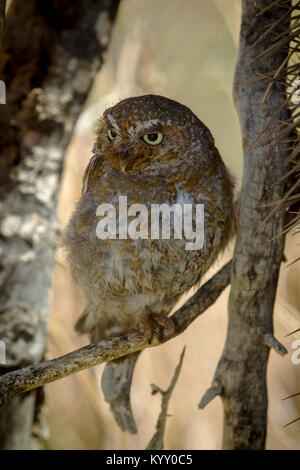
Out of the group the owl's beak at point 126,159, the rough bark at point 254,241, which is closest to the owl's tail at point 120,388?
the rough bark at point 254,241

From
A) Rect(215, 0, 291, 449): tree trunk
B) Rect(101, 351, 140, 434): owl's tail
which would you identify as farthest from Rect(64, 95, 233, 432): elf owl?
Rect(101, 351, 140, 434): owl's tail

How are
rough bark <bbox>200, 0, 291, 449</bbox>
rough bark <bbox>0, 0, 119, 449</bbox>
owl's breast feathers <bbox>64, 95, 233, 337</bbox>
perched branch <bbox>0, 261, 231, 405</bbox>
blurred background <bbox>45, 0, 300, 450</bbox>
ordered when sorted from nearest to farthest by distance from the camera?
perched branch <bbox>0, 261, 231, 405</bbox>
rough bark <bbox>200, 0, 291, 449</bbox>
owl's breast feathers <bbox>64, 95, 233, 337</bbox>
rough bark <bbox>0, 0, 119, 449</bbox>
blurred background <bbox>45, 0, 300, 450</bbox>

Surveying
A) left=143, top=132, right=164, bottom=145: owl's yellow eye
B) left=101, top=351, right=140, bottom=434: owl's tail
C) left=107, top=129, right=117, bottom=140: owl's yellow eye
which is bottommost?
left=101, top=351, right=140, bottom=434: owl's tail

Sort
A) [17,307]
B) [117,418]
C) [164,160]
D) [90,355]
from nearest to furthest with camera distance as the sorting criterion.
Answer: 1. [90,355]
2. [164,160]
3. [117,418]
4. [17,307]

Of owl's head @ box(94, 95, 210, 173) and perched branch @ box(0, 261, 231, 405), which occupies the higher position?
owl's head @ box(94, 95, 210, 173)

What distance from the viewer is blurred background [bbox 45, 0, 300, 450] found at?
269 centimetres

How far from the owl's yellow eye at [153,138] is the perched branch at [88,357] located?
0.52 meters

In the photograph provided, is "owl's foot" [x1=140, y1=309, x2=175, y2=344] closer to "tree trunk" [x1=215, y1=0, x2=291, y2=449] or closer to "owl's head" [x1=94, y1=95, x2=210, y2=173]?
"tree trunk" [x1=215, y1=0, x2=291, y2=449]

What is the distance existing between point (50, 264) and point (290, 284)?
1.26 meters

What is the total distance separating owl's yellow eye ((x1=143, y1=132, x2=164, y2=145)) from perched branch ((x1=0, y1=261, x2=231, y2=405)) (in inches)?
20.6

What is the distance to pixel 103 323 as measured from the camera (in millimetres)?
1882
